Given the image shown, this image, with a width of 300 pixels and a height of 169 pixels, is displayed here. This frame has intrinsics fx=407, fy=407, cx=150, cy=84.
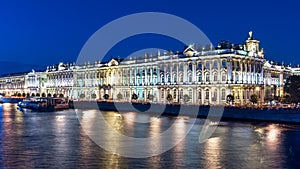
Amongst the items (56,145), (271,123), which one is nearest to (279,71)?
(271,123)

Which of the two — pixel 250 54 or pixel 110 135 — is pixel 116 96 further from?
pixel 110 135

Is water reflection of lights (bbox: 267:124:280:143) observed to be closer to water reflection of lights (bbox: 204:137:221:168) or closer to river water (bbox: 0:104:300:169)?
river water (bbox: 0:104:300:169)

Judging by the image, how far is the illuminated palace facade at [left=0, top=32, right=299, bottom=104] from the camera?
249ft

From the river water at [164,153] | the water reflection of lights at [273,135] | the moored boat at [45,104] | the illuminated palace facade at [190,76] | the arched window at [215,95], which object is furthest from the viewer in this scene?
the arched window at [215,95]

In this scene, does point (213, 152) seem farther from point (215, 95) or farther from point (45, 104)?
point (45, 104)

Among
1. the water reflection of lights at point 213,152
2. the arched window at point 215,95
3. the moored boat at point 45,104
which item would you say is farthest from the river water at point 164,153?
the moored boat at point 45,104

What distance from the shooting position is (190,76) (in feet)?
269

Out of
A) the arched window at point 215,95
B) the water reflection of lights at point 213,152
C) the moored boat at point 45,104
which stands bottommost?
the water reflection of lights at point 213,152

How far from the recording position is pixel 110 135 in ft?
105

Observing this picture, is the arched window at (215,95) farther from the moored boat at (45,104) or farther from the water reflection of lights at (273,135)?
the water reflection of lights at (273,135)

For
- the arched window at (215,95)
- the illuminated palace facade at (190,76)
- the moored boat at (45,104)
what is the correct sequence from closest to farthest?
the illuminated palace facade at (190,76), the moored boat at (45,104), the arched window at (215,95)

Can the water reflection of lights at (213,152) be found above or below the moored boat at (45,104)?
below

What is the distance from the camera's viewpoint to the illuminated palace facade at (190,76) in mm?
75750

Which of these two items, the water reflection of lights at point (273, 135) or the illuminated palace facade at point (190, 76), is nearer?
the water reflection of lights at point (273, 135)
